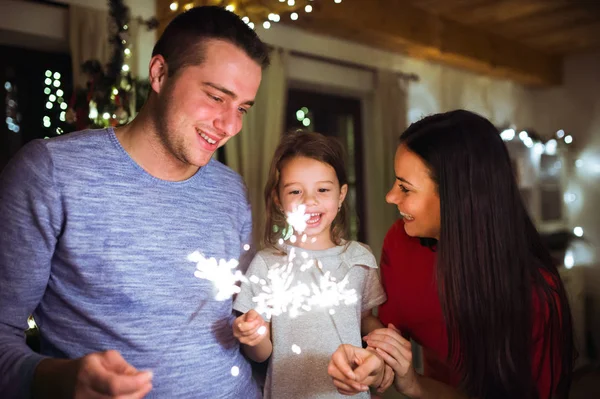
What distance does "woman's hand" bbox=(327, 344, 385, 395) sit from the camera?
118 cm

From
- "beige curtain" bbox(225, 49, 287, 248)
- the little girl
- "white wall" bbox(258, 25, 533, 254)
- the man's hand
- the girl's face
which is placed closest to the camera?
the man's hand

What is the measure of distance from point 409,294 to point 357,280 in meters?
0.20

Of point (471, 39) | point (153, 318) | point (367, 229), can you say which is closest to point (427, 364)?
point (153, 318)

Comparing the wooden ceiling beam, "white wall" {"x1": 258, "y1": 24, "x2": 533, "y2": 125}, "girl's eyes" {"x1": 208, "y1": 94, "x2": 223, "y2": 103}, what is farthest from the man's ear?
"white wall" {"x1": 258, "y1": 24, "x2": 533, "y2": 125}

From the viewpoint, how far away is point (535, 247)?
158 centimetres

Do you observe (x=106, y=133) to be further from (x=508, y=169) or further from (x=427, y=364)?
(x=427, y=364)

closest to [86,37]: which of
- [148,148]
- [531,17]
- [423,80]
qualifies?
[148,148]

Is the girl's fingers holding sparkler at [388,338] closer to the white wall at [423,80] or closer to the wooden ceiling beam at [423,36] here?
the wooden ceiling beam at [423,36]

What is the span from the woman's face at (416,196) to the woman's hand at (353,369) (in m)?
0.50

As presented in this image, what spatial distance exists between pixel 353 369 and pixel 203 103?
856 millimetres

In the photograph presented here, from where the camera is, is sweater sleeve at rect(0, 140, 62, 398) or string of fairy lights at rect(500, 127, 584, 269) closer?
sweater sleeve at rect(0, 140, 62, 398)

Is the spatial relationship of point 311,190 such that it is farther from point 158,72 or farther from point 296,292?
point 158,72

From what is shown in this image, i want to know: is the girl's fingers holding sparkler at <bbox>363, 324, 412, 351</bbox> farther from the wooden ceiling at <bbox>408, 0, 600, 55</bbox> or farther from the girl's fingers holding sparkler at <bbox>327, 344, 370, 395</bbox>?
the wooden ceiling at <bbox>408, 0, 600, 55</bbox>

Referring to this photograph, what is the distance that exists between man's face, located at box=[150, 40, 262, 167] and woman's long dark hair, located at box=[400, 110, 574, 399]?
2.17 ft
